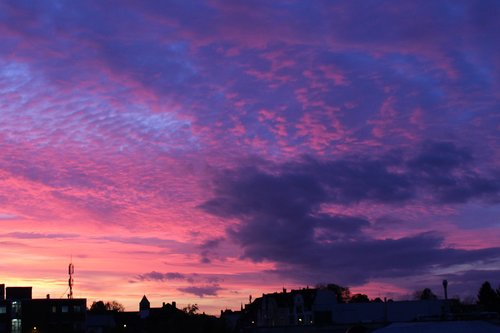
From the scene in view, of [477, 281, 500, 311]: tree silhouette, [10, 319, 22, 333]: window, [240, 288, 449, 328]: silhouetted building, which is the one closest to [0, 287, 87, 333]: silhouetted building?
[10, 319, 22, 333]: window

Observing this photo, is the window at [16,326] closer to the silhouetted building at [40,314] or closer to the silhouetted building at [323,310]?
the silhouetted building at [40,314]

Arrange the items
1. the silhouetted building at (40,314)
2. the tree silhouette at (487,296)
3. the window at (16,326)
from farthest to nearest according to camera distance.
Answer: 1. the silhouetted building at (40,314)
2. the window at (16,326)
3. the tree silhouette at (487,296)

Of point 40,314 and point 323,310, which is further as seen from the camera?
point 40,314

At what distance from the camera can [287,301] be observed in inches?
6378

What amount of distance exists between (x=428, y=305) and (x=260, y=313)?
58.0 m

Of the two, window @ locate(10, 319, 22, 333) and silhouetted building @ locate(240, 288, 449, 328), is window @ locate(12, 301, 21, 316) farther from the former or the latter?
silhouetted building @ locate(240, 288, 449, 328)

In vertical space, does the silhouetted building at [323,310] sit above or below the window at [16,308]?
below

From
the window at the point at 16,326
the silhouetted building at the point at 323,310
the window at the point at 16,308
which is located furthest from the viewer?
the window at the point at 16,308

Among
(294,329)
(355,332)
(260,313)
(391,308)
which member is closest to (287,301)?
(260,313)

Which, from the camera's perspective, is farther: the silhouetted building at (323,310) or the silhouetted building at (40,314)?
the silhouetted building at (40,314)

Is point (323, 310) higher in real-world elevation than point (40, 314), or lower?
lower

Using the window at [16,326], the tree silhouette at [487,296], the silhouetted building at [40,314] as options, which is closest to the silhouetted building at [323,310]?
the tree silhouette at [487,296]

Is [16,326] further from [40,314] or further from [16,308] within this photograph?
[40,314]

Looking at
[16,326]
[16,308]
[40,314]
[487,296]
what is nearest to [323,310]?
[487,296]
